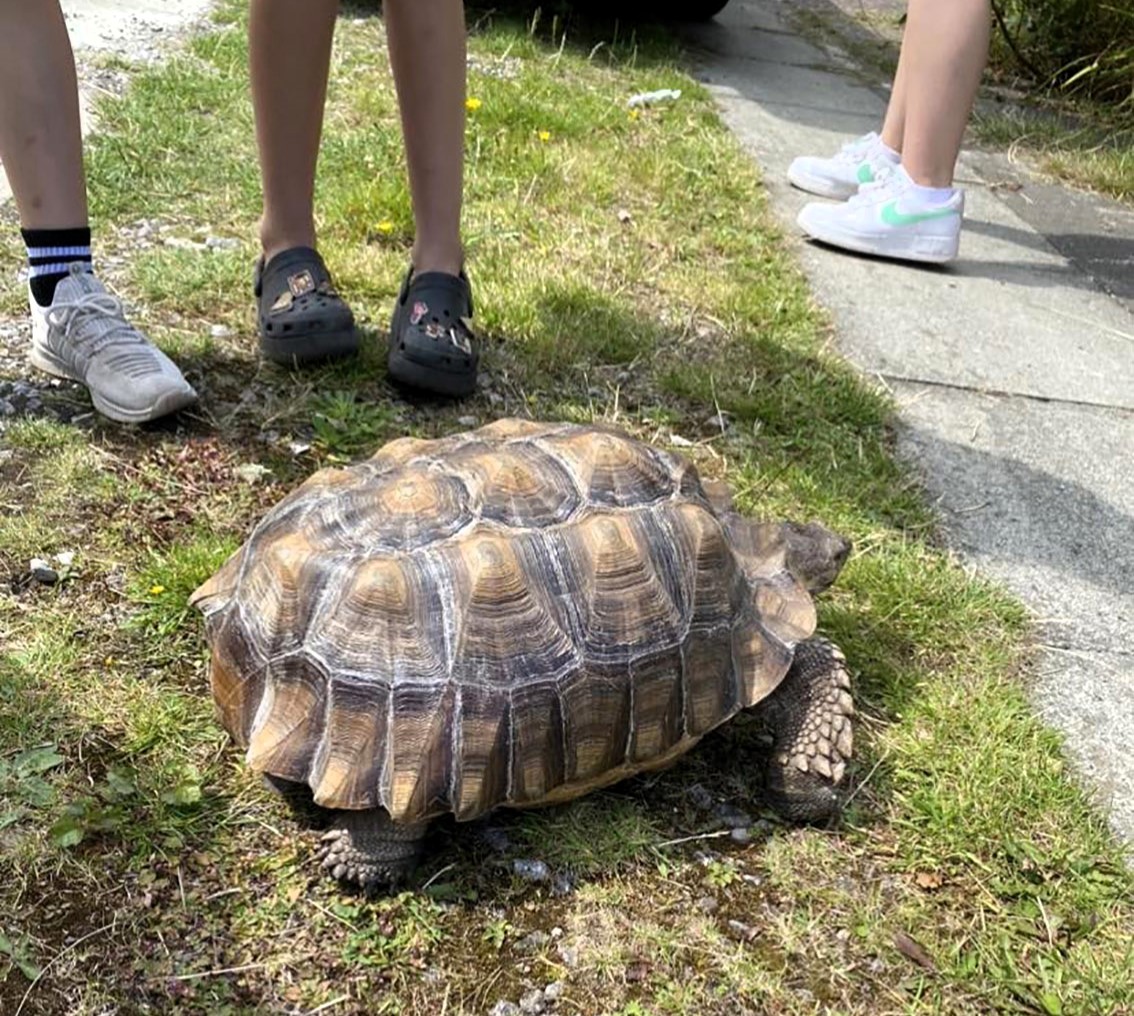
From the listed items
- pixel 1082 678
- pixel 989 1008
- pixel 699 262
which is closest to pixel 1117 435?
pixel 1082 678

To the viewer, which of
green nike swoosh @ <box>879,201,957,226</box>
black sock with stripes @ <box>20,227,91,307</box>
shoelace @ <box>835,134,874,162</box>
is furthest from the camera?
shoelace @ <box>835,134,874,162</box>

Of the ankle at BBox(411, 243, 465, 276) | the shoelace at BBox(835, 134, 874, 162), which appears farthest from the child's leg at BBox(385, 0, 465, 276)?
the shoelace at BBox(835, 134, 874, 162)

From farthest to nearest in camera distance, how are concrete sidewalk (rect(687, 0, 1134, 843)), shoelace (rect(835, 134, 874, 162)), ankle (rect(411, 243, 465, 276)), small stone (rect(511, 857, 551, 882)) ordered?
shoelace (rect(835, 134, 874, 162)), ankle (rect(411, 243, 465, 276)), concrete sidewalk (rect(687, 0, 1134, 843)), small stone (rect(511, 857, 551, 882))

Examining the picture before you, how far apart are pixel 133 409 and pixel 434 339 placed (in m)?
0.65

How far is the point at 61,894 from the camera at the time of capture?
1.40m

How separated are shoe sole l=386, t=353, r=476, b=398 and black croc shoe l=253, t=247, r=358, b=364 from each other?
0.14 meters

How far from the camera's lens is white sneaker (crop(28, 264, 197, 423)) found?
2.21m

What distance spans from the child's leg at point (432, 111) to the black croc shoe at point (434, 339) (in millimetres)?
64

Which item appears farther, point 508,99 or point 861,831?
point 508,99

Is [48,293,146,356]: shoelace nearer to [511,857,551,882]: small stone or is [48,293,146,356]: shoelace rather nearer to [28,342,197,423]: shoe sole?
[28,342,197,423]: shoe sole


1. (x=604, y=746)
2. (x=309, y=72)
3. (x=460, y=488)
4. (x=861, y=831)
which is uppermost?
(x=309, y=72)

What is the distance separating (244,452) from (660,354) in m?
→ 1.14

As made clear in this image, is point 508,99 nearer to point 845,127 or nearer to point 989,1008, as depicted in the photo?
point 845,127

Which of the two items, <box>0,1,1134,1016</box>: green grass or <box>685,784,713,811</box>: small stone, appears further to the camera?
<box>685,784,713,811</box>: small stone
